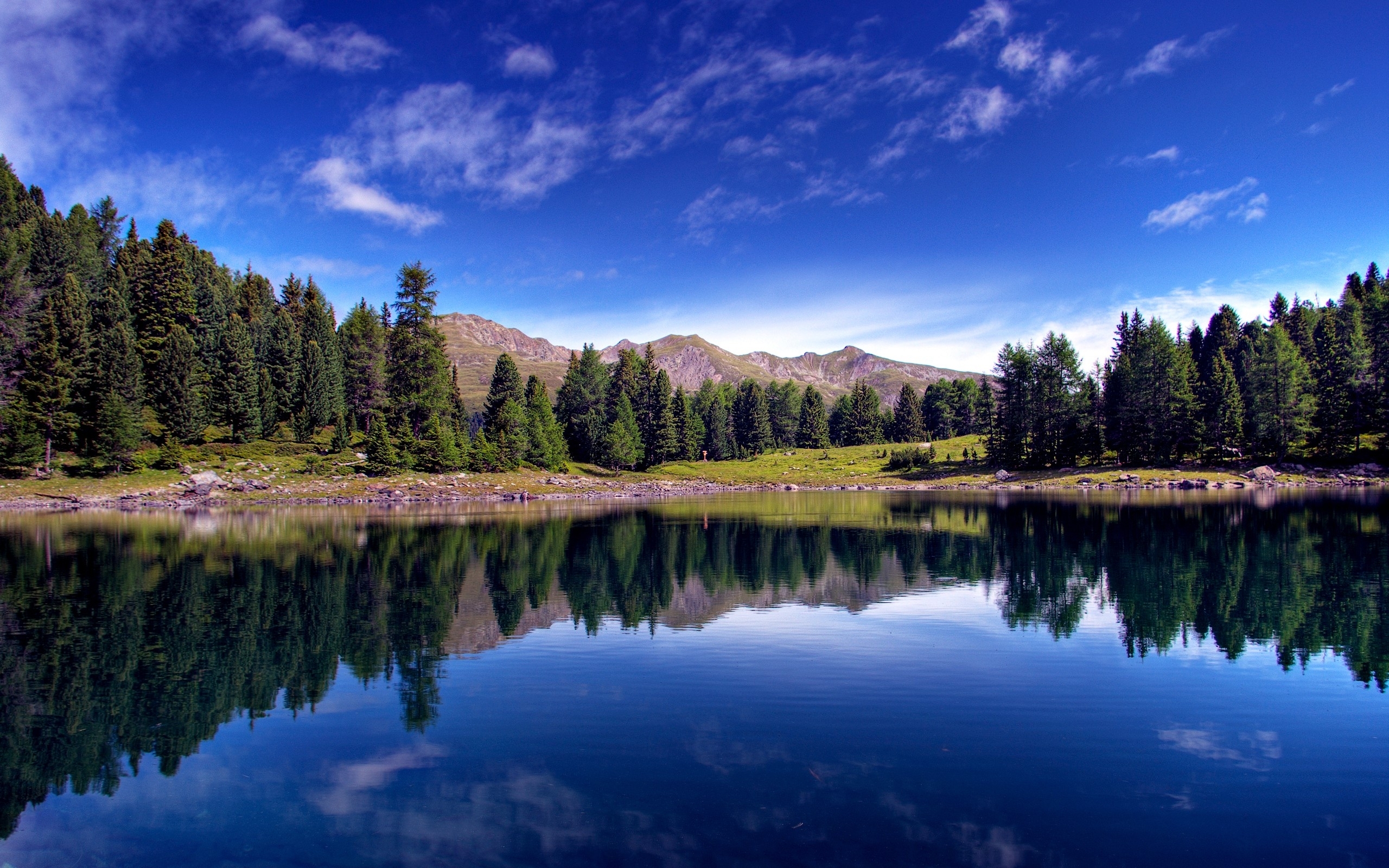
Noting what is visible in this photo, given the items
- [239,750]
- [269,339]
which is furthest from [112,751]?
[269,339]

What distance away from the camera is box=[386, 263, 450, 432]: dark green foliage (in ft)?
281

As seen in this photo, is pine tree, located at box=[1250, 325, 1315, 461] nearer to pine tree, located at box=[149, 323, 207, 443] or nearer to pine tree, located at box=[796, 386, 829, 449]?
pine tree, located at box=[796, 386, 829, 449]

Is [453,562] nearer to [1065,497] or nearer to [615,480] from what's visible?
[1065,497]

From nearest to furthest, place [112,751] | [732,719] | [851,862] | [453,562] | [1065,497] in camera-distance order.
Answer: [851,862], [112,751], [732,719], [453,562], [1065,497]

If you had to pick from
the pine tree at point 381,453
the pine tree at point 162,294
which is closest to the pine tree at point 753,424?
the pine tree at point 381,453

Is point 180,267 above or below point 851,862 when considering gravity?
above

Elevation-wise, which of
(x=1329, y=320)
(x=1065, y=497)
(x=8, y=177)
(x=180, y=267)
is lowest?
(x=1065, y=497)

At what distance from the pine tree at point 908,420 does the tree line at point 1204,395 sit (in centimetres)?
4263

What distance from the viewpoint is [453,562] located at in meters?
30.9

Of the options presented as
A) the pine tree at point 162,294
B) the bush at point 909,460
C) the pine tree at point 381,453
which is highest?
the pine tree at point 162,294

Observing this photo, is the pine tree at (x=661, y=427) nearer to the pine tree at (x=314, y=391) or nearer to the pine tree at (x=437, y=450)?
the pine tree at (x=437, y=450)

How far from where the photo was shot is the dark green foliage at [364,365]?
94125 mm

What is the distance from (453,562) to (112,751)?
66.0 feet

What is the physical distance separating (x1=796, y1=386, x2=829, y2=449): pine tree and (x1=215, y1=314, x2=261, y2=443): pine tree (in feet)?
339
